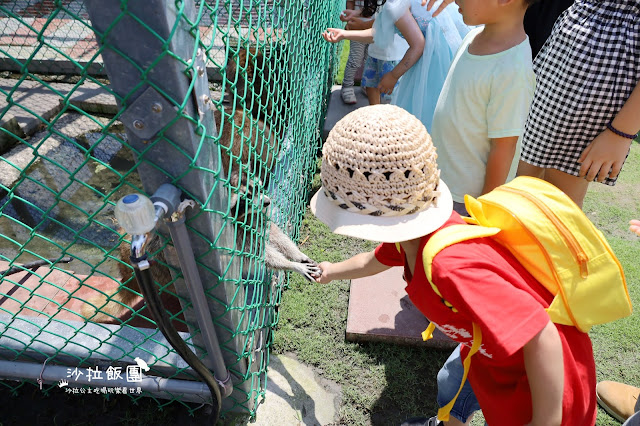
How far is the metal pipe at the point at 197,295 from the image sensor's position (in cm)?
125

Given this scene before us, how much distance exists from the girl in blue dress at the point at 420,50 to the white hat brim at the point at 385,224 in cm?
183

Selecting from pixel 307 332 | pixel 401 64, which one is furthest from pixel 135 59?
pixel 401 64

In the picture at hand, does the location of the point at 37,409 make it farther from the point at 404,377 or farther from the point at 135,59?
the point at 135,59

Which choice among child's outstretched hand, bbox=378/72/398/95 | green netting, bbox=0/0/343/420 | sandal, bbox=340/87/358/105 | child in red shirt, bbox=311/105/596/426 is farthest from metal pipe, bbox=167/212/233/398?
sandal, bbox=340/87/358/105

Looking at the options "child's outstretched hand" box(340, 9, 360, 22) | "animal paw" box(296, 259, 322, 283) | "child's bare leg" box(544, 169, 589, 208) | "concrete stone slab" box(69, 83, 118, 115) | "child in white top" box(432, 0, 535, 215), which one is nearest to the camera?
"child in white top" box(432, 0, 535, 215)

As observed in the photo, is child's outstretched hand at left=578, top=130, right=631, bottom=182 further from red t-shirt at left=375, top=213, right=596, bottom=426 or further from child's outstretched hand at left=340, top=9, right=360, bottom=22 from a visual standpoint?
child's outstretched hand at left=340, top=9, right=360, bottom=22

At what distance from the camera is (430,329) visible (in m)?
1.75

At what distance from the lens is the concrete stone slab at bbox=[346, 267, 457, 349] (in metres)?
2.60

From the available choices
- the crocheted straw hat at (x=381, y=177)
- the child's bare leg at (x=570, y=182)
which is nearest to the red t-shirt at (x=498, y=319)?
the crocheted straw hat at (x=381, y=177)

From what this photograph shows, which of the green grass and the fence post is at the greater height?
the fence post

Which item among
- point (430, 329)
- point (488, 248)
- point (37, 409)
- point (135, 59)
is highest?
point (135, 59)

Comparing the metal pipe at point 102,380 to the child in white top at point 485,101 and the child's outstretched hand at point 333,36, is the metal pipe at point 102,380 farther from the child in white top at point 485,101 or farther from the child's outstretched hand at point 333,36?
the child's outstretched hand at point 333,36

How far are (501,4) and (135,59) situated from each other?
158cm

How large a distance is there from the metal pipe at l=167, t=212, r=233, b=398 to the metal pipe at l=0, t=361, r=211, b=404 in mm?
188
